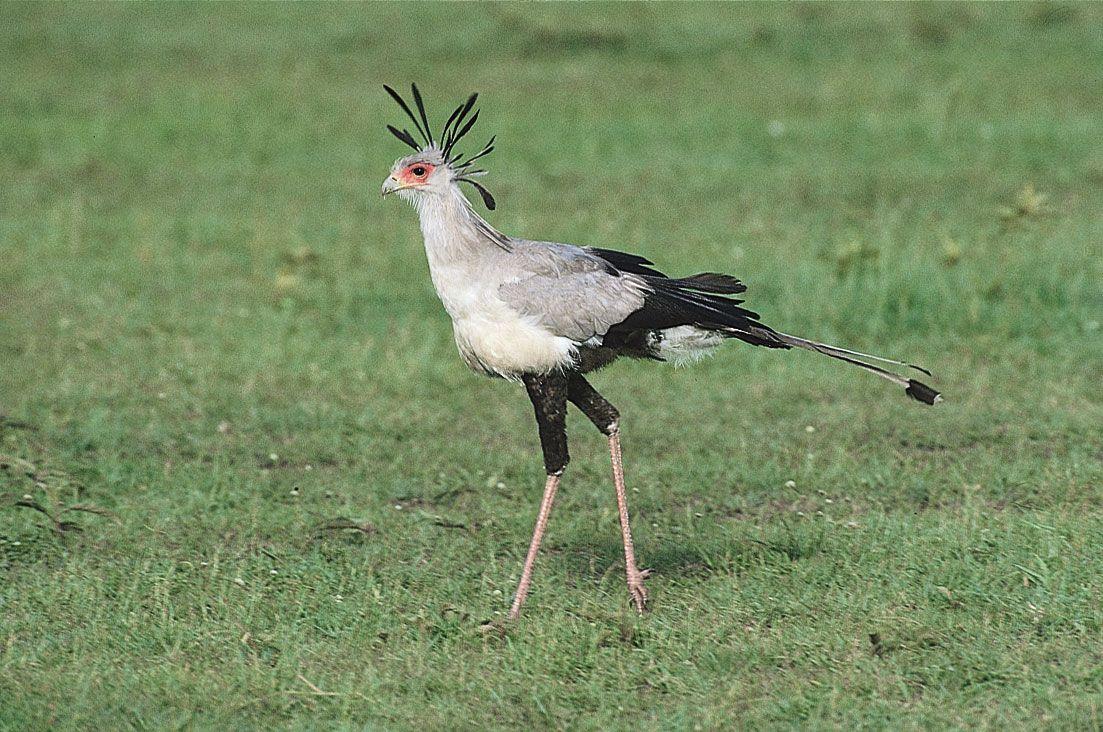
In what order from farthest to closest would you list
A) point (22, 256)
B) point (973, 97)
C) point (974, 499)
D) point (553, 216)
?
point (973, 97)
point (553, 216)
point (22, 256)
point (974, 499)

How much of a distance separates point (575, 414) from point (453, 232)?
2547mm

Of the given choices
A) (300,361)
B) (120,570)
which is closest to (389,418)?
(300,361)

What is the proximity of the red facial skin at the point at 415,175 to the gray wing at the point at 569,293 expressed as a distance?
39 cm

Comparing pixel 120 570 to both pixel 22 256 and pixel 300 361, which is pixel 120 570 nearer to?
pixel 300 361

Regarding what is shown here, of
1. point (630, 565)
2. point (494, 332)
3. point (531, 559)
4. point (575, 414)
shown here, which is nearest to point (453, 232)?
point (494, 332)

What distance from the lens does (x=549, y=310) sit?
188 inches

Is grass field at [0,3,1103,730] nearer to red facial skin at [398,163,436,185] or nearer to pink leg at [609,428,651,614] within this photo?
pink leg at [609,428,651,614]

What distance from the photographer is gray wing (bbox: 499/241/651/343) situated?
15.7ft

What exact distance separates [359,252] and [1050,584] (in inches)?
222

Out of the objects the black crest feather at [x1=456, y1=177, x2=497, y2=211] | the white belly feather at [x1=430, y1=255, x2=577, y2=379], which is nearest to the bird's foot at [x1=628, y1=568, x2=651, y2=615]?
the white belly feather at [x1=430, y1=255, x2=577, y2=379]

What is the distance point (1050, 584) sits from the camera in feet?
15.6

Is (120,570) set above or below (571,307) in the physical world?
below

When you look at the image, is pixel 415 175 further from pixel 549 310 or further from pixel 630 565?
pixel 630 565

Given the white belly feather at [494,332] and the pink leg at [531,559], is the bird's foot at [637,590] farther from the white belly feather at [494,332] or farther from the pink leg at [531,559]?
the white belly feather at [494,332]
